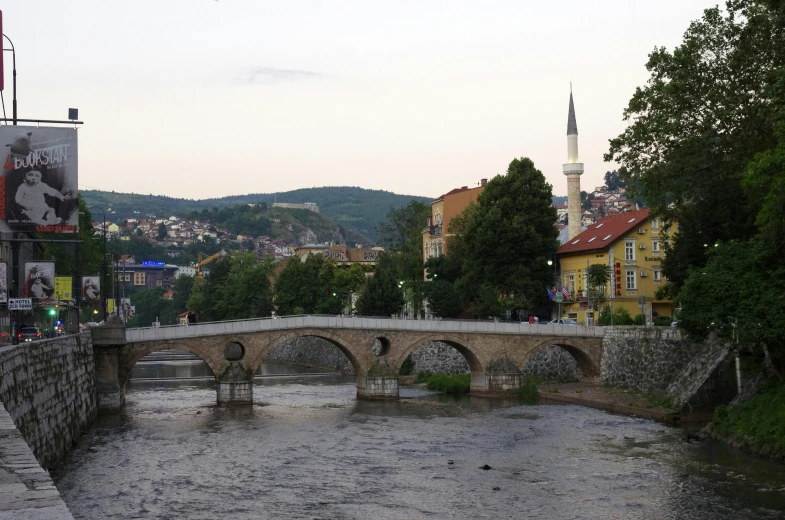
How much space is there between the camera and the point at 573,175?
240 feet

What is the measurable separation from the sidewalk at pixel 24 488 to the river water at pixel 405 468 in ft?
43.7

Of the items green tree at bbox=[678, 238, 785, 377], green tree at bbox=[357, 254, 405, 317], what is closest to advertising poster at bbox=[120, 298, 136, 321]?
green tree at bbox=[357, 254, 405, 317]

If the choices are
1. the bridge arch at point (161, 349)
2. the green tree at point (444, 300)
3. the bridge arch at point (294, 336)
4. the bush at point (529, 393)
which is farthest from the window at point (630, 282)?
the bridge arch at point (161, 349)

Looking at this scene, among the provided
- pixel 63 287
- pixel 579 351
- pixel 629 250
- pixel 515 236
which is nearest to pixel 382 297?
pixel 515 236

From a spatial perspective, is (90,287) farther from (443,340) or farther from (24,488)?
(24,488)

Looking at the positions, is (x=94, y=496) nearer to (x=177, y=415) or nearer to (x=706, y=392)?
(x=177, y=415)

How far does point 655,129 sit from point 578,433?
11.5 metres

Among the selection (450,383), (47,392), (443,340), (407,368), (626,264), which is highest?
(626,264)

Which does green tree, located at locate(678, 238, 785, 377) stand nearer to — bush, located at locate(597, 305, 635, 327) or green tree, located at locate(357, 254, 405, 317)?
bush, located at locate(597, 305, 635, 327)

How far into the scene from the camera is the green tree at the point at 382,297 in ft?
243

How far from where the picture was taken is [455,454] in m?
31.9

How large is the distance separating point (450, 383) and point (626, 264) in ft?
48.3

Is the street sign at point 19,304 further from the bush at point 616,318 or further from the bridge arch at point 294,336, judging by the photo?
the bush at point 616,318

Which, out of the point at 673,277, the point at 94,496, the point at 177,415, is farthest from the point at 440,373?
the point at 94,496
